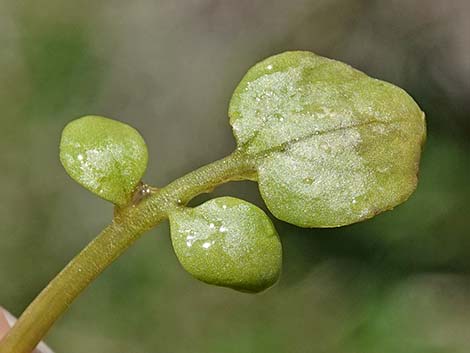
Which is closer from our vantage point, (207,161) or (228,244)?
(228,244)

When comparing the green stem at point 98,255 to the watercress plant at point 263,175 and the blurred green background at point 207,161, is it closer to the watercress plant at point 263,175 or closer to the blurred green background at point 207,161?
the watercress plant at point 263,175

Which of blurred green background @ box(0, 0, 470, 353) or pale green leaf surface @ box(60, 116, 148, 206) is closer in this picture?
pale green leaf surface @ box(60, 116, 148, 206)

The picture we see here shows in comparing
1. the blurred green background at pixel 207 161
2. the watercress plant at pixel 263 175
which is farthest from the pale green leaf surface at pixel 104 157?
the blurred green background at pixel 207 161

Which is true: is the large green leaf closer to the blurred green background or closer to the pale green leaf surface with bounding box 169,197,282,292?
the pale green leaf surface with bounding box 169,197,282,292

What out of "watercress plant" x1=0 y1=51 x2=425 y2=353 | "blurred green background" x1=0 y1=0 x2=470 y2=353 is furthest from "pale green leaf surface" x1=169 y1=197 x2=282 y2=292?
"blurred green background" x1=0 y1=0 x2=470 y2=353

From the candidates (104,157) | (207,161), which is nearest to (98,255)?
(104,157)

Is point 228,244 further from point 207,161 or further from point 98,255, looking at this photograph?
point 207,161
